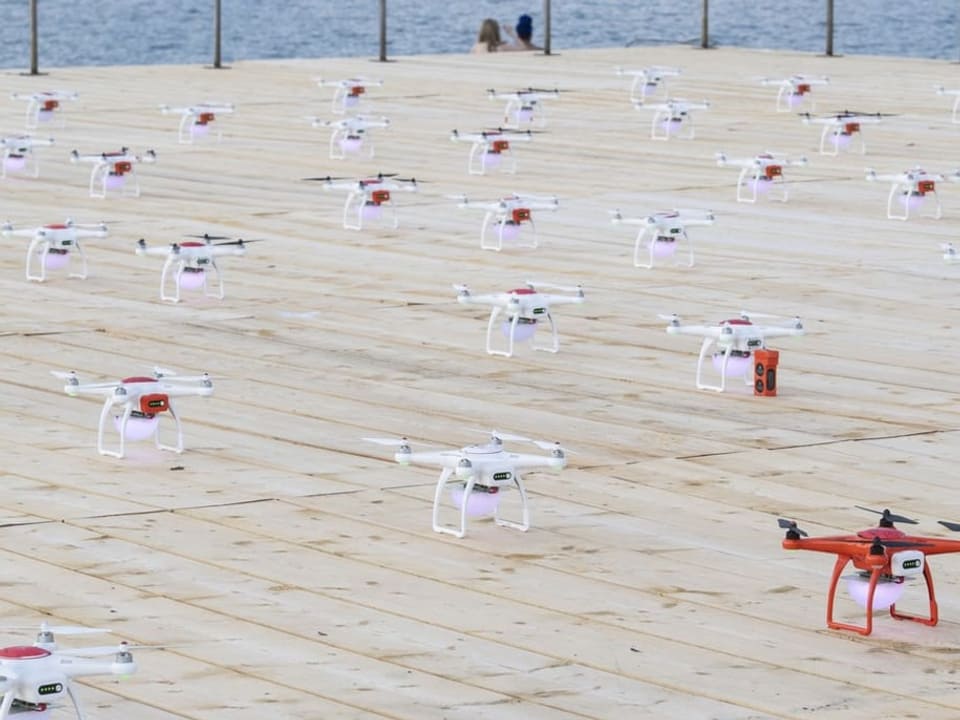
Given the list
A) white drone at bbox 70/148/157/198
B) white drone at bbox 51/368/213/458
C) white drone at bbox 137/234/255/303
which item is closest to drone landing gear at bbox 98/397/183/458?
white drone at bbox 51/368/213/458

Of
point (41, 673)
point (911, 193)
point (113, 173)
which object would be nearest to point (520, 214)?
point (911, 193)

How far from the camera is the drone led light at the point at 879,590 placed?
1081 centimetres

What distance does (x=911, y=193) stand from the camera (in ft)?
83.4

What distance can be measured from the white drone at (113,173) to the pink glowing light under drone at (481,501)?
13255 millimetres

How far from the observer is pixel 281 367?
17266 millimetres

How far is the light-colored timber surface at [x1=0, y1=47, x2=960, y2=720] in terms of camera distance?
10.3 meters

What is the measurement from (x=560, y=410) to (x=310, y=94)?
73.1 ft

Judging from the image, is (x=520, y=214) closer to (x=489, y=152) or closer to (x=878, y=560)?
(x=489, y=152)

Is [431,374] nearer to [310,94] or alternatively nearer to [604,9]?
[310,94]

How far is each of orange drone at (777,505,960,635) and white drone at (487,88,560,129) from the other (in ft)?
72.9

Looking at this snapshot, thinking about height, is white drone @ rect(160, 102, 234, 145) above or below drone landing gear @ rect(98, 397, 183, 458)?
above

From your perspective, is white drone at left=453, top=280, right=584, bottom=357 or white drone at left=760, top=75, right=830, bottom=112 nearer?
white drone at left=453, top=280, right=584, bottom=357

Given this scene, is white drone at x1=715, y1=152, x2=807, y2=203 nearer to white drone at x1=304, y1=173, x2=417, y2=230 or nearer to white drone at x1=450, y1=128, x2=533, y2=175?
white drone at x1=450, y1=128, x2=533, y2=175

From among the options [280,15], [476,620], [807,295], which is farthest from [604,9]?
[476,620]
